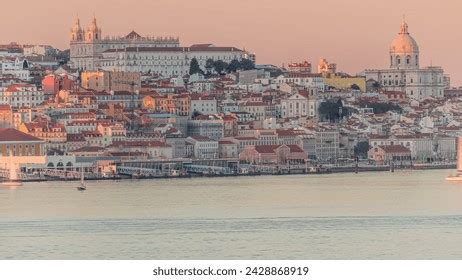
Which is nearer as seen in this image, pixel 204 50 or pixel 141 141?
pixel 141 141

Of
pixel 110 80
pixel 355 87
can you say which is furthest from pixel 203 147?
pixel 355 87

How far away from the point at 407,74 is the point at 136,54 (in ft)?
23.2

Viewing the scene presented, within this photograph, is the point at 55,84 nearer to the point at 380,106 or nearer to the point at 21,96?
the point at 21,96

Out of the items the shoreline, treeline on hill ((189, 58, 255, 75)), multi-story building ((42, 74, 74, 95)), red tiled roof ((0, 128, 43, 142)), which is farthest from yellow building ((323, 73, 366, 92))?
red tiled roof ((0, 128, 43, 142))

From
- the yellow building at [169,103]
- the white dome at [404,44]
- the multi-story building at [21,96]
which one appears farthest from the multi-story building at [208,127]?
the white dome at [404,44]

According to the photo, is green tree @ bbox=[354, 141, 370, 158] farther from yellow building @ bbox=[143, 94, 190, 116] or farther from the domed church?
the domed church

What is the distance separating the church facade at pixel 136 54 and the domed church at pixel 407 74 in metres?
3.90

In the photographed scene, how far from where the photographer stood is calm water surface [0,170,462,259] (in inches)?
546

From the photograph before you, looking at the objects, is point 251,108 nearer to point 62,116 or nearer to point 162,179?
point 62,116

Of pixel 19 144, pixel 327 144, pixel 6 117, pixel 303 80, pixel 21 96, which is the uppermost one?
pixel 303 80

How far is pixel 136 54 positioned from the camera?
43188 millimetres

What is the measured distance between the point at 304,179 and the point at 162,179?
83.5 inches

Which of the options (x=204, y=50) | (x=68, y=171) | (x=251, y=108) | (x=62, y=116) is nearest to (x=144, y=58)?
(x=204, y=50)
